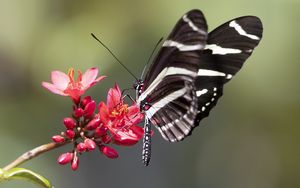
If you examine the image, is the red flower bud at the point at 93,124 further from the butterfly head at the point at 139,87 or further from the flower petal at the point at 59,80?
the butterfly head at the point at 139,87

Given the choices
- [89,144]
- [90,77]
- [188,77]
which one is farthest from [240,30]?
[89,144]

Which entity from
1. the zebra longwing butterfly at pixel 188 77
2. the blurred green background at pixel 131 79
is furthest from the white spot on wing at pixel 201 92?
the blurred green background at pixel 131 79

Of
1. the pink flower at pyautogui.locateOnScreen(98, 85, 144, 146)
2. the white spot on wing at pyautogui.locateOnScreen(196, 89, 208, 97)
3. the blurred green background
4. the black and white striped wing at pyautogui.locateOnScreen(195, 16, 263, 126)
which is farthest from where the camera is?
the blurred green background

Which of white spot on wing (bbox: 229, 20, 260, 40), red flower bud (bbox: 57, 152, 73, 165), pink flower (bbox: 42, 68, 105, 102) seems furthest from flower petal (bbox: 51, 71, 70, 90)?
white spot on wing (bbox: 229, 20, 260, 40)

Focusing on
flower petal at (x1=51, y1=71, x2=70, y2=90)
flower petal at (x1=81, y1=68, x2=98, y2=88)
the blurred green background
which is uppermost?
flower petal at (x1=51, y1=71, x2=70, y2=90)

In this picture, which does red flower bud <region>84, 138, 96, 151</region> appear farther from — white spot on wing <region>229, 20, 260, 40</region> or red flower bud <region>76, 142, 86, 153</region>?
white spot on wing <region>229, 20, 260, 40</region>

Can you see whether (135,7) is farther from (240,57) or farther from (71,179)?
(240,57)

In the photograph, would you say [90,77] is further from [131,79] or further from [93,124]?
[131,79]
